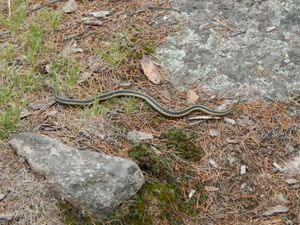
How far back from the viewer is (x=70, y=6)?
16.3 feet

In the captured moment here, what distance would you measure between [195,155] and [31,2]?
80.5 inches

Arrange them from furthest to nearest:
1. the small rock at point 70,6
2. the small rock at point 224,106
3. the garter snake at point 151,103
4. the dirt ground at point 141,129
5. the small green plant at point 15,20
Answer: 1. the small rock at point 70,6
2. the small green plant at point 15,20
3. the small rock at point 224,106
4. the garter snake at point 151,103
5. the dirt ground at point 141,129

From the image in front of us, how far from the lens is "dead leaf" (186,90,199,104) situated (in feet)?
14.1

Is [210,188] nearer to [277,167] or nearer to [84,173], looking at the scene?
[277,167]

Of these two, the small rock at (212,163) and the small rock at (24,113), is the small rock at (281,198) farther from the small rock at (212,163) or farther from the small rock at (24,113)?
the small rock at (24,113)

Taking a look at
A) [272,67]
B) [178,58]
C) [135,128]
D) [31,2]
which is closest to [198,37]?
[178,58]

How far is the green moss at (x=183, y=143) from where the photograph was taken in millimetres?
3918

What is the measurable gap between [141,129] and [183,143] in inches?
12.0

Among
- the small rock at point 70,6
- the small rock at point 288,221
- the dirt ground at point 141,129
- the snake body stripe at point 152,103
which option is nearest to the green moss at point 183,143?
the dirt ground at point 141,129

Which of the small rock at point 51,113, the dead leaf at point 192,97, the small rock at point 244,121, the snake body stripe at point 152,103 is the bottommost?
the small rock at point 244,121

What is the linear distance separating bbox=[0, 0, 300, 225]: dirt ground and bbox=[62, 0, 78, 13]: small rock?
139 millimetres

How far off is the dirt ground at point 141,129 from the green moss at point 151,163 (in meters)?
0.06

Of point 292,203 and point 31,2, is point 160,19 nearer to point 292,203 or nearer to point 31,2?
point 31,2

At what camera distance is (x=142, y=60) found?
454cm
